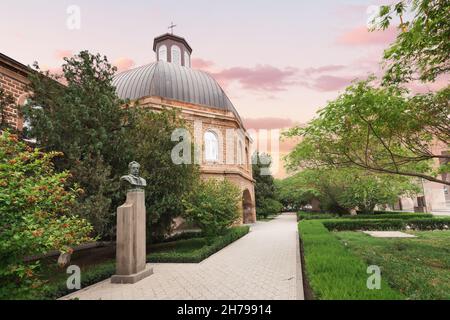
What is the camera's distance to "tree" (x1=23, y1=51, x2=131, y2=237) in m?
8.88

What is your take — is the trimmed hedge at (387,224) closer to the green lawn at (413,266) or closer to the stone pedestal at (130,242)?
the green lawn at (413,266)

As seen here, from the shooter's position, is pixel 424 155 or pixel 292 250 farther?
pixel 292 250

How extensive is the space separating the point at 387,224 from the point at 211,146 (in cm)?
1504

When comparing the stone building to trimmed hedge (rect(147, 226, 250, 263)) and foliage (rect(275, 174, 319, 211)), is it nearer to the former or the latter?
foliage (rect(275, 174, 319, 211))

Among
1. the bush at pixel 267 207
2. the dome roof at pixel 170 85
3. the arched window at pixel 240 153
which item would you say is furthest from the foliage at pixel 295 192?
the dome roof at pixel 170 85

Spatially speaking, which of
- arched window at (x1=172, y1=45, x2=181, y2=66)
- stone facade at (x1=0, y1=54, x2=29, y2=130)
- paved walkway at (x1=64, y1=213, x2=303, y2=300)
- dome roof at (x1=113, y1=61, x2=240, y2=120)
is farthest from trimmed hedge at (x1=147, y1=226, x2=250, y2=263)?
arched window at (x1=172, y1=45, x2=181, y2=66)

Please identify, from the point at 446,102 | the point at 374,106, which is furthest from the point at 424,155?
the point at 374,106

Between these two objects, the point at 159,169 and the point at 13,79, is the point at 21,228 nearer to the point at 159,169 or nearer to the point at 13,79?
the point at 159,169

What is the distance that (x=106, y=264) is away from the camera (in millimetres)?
9641

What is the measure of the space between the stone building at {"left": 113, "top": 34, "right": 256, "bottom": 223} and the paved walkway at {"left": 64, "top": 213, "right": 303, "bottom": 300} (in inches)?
497
